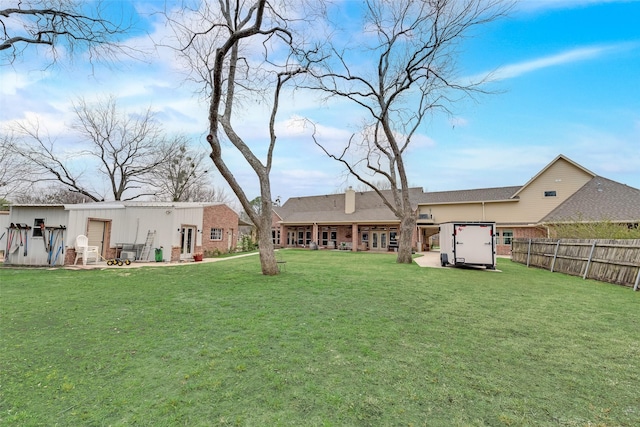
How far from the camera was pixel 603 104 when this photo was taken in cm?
1199

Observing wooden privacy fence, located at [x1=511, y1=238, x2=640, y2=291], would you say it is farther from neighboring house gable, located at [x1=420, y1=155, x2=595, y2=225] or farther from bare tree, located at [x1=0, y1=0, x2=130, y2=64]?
bare tree, located at [x1=0, y1=0, x2=130, y2=64]

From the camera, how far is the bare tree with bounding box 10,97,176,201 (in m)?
22.3

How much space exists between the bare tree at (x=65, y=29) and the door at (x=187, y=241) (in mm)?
9804

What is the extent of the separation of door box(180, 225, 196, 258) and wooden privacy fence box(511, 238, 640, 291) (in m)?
17.8

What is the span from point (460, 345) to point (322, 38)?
10941 millimetres

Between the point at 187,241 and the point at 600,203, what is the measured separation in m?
27.4

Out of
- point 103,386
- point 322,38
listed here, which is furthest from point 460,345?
point 322,38

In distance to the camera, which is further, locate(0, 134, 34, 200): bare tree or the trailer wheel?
locate(0, 134, 34, 200): bare tree

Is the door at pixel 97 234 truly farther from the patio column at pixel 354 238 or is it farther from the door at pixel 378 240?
the door at pixel 378 240

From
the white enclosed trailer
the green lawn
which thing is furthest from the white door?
the white enclosed trailer

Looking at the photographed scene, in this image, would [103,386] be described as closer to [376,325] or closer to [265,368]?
[265,368]

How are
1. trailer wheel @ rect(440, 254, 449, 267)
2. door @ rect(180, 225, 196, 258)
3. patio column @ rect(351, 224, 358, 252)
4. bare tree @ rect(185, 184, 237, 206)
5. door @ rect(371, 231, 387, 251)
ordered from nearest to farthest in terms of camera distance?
trailer wheel @ rect(440, 254, 449, 267)
door @ rect(180, 225, 196, 258)
patio column @ rect(351, 224, 358, 252)
door @ rect(371, 231, 387, 251)
bare tree @ rect(185, 184, 237, 206)

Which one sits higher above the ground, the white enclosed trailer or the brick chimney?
the brick chimney

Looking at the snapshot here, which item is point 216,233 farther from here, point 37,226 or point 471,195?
point 471,195
